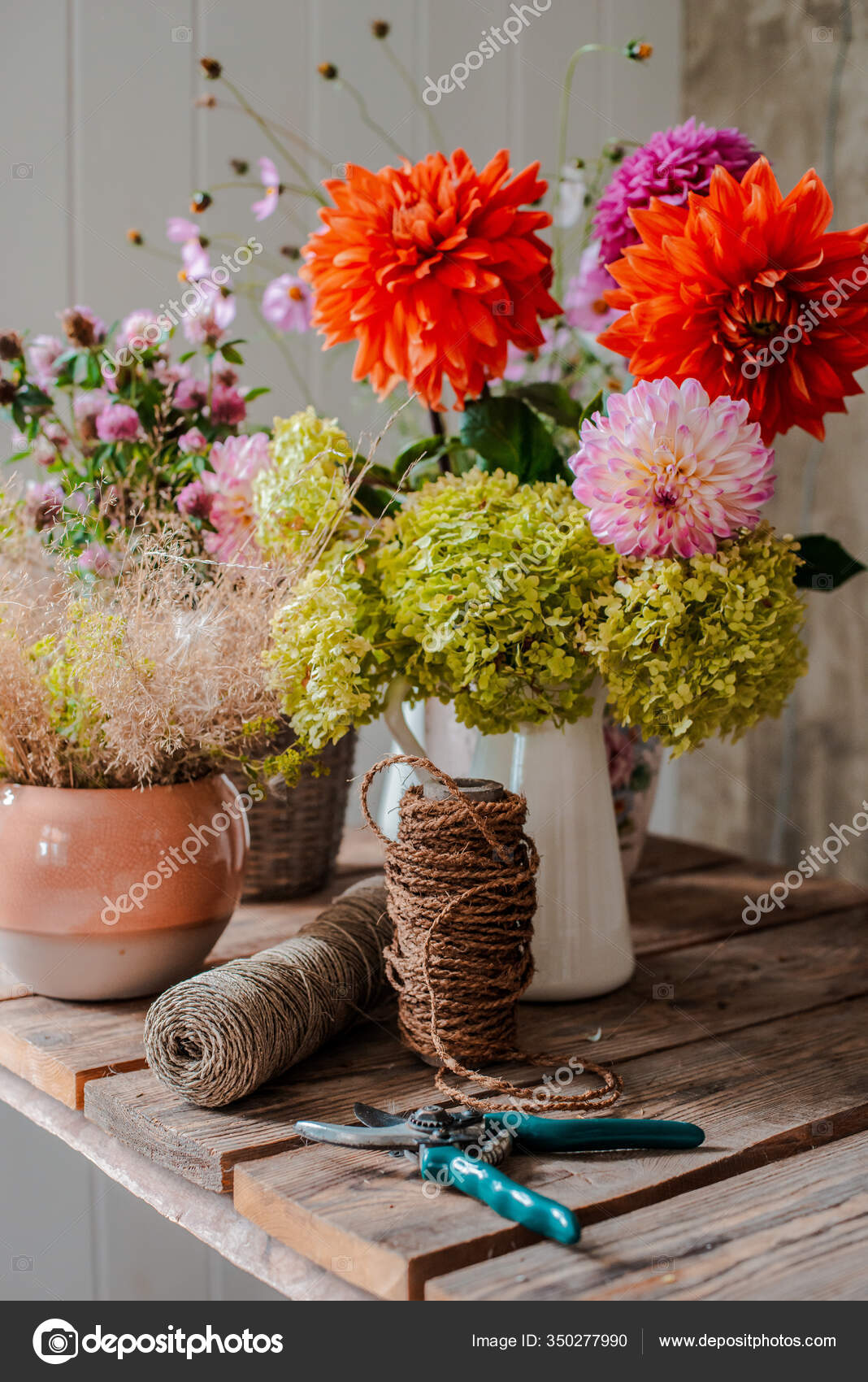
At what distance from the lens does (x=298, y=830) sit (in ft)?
3.30

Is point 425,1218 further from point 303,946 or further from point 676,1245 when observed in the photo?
point 303,946

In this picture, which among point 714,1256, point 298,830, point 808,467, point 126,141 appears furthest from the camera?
point 808,467

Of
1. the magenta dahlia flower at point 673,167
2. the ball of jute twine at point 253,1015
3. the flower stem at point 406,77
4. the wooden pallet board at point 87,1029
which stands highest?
the flower stem at point 406,77

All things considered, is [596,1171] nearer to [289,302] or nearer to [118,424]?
[118,424]

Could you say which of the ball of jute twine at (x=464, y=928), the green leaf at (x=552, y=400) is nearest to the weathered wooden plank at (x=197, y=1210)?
the ball of jute twine at (x=464, y=928)

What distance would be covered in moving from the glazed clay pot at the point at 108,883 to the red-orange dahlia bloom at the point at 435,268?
321 mm

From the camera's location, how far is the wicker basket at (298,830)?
99cm

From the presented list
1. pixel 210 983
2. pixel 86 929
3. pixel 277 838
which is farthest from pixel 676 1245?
pixel 277 838

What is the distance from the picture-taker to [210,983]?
0.66 metres

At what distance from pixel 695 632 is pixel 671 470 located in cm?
10

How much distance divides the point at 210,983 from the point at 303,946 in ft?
0.29

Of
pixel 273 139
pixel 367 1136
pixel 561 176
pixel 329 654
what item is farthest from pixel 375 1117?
pixel 273 139

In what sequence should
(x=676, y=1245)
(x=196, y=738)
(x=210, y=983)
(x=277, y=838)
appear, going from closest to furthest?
(x=676, y=1245) → (x=210, y=983) → (x=196, y=738) → (x=277, y=838)
